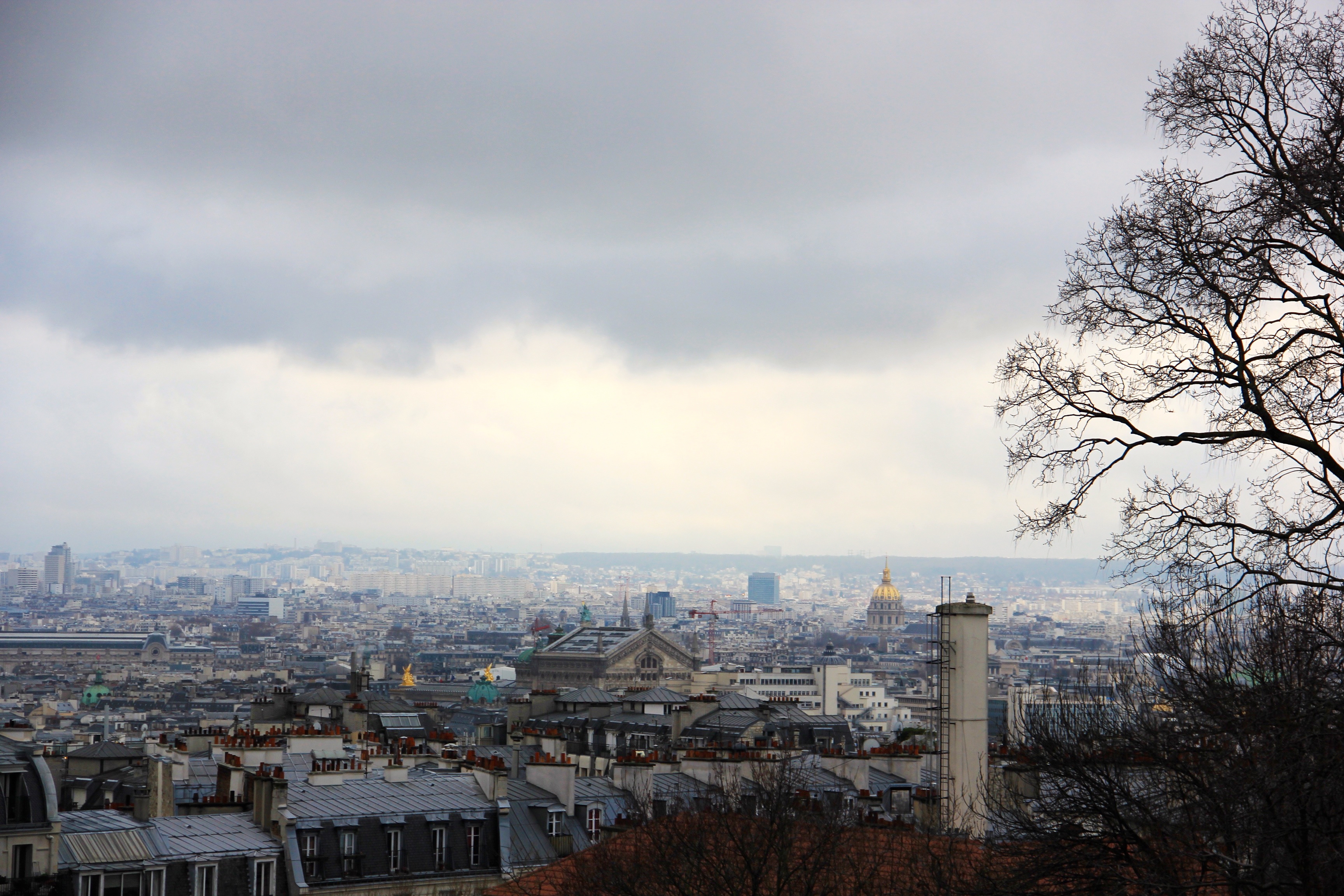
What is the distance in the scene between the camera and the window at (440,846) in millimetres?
36219

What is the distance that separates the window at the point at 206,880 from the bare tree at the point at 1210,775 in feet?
60.8

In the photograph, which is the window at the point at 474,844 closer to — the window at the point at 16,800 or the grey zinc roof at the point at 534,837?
the grey zinc roof at the point at 534,837

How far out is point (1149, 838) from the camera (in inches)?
630

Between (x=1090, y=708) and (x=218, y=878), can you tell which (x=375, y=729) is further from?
(x=1090, y=708)

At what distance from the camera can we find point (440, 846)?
3638 centimetres

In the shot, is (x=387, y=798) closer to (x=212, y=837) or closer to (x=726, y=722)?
(x=212, y=837)

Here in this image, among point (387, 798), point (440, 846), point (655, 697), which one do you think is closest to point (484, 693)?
point (655, 697)

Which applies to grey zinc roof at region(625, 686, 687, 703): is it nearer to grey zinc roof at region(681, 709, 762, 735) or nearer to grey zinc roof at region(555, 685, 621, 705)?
grey zinc roof at region(555, 685, 621, 705)

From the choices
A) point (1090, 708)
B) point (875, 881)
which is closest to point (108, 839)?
point (875, 881)

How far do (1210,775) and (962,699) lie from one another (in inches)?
685

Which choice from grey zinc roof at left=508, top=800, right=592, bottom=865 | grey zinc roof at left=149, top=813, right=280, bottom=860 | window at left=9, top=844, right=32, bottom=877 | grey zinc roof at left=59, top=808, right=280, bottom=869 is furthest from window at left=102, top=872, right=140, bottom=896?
grey zinc roof at left=508, top=800, right=592, bottom=865

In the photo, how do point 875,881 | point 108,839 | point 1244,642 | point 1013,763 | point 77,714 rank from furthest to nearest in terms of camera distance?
point 77,714
point 108,839
point 1013,763
point 875,881
point 1244,642

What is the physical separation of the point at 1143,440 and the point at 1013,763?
40.3 ft

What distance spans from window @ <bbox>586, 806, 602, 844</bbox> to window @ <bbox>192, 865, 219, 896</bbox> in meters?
10.1
